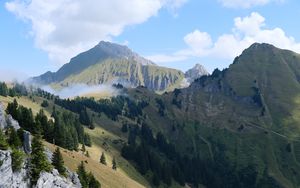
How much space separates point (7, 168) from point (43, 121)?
6832cm

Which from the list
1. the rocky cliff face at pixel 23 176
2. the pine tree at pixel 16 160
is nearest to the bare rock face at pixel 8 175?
the rocky cliff face at pixel 23 176

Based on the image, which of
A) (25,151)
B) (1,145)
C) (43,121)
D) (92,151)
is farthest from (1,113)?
(92,151)

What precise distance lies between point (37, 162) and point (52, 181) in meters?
4.70

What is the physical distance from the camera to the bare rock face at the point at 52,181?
76688 mm

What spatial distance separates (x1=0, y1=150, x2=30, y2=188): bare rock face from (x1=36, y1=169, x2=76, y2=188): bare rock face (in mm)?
3133

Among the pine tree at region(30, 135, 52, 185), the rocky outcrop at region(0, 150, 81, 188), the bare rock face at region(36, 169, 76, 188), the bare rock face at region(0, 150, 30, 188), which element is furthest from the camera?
the bare rock face at region(36, 169, 76, 188)

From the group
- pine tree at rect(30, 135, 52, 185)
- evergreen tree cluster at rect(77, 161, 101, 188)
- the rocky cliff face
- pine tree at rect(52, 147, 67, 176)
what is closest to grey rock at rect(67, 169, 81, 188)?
the rocky cliff face

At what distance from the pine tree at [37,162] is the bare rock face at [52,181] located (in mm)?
894

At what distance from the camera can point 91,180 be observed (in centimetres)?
10675

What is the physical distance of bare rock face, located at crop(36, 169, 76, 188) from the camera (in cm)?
7669

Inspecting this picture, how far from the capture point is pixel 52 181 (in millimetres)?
79625

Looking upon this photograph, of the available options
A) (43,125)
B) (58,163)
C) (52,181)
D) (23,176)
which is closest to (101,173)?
(43,125)

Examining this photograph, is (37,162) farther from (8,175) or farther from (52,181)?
(8,175)

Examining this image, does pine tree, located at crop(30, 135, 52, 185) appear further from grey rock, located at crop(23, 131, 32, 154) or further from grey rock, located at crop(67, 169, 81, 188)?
grey rock, located at crop(67, 169, 81, 188)
